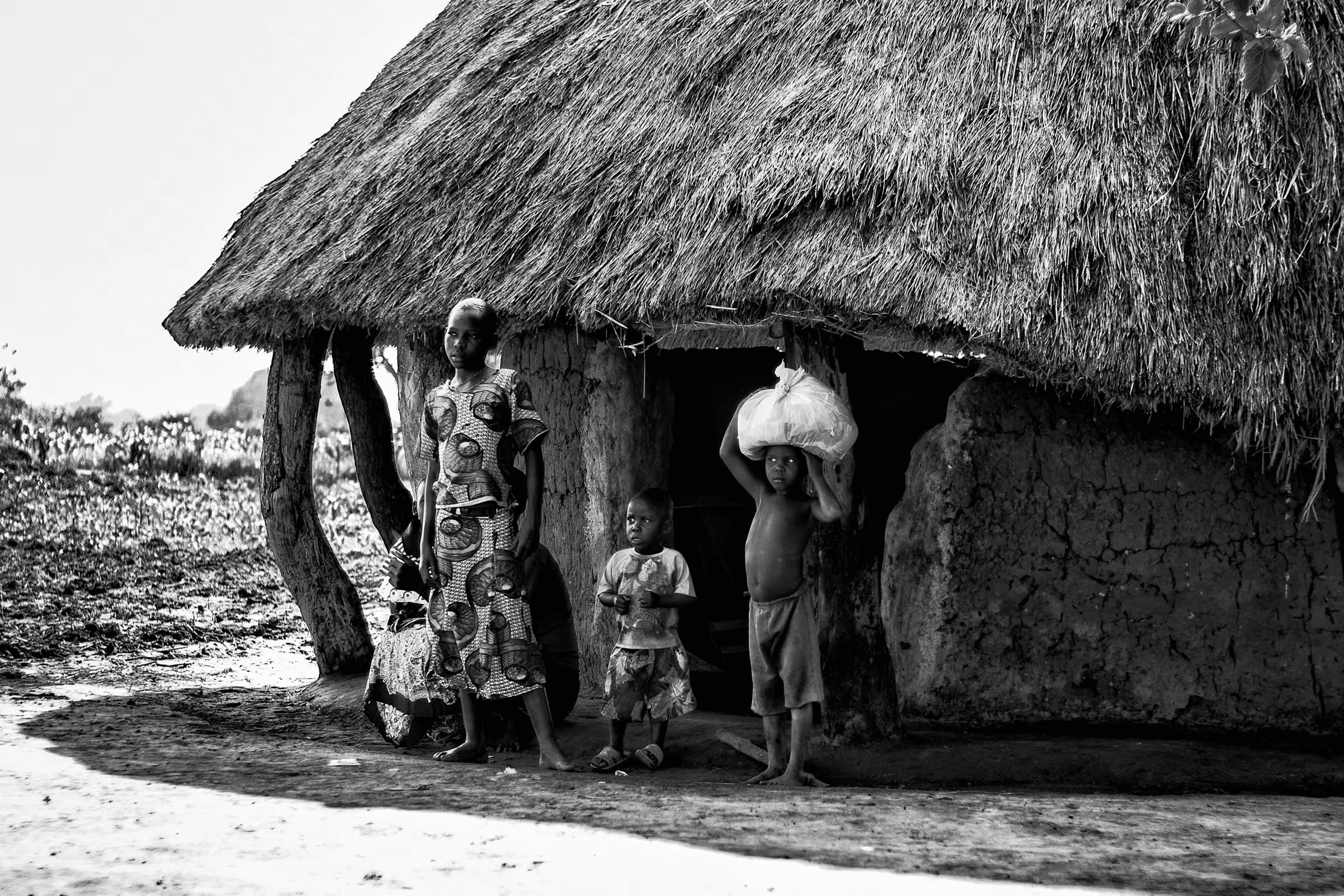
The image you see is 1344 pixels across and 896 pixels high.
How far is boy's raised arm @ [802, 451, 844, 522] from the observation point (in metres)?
4.77

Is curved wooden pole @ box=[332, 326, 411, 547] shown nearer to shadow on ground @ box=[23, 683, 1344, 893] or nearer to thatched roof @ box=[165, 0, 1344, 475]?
thatched roof @ box=[165, 0, 1344, 475]

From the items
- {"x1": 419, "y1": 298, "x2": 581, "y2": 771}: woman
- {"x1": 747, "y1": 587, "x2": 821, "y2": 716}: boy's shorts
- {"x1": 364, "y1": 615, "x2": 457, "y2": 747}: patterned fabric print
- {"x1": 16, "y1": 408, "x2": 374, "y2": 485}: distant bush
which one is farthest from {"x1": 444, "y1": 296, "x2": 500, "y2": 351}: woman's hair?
{"x1": 16, "y1": 408, "x2": 374, "y2": 485}: distant bush

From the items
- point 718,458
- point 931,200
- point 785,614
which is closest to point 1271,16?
point 931,200

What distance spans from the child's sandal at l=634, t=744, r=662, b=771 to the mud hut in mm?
668

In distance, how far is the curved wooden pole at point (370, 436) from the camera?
778 cm

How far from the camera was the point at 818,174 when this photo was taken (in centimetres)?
527

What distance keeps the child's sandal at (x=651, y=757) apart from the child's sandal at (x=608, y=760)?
59mm

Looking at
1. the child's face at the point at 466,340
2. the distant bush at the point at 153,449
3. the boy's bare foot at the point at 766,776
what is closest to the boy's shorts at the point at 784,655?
the boy's bare foot at the point at 766,776

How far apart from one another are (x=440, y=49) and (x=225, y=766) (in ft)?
15.5

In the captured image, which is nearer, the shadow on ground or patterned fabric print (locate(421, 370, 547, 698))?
the shadow on ground

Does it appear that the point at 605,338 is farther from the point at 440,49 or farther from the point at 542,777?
the point at 440,49

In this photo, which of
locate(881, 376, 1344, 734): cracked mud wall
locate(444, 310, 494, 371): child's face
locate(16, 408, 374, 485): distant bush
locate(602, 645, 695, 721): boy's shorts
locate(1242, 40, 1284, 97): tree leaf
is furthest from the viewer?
locate(16, 408, 374, 485): distant bush

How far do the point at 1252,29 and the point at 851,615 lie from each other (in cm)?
239

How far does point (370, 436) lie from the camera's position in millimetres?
7816
